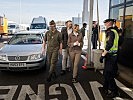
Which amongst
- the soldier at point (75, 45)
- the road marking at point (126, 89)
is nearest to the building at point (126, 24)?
the road marking at point (126, 89)

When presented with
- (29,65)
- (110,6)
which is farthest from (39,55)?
(110,6)

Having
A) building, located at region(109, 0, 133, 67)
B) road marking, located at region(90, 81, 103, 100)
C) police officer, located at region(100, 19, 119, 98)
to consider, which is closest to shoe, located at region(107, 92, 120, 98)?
police officer, located at region(100, 19, 119, 98)

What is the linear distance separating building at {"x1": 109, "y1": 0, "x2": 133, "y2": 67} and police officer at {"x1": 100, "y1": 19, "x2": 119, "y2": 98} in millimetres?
3143

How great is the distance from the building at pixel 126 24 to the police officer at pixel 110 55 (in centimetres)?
314

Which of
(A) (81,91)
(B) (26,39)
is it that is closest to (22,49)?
(B) (26,39)

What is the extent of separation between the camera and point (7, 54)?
6773mm

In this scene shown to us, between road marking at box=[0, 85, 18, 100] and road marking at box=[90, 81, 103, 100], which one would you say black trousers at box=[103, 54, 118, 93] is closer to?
road marking at box=[90, 81, 103, 100]

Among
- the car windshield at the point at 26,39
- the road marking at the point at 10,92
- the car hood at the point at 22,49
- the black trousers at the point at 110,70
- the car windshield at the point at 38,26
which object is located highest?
the car windshield at the point at 38,26

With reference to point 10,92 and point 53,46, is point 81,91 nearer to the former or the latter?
point 53,46

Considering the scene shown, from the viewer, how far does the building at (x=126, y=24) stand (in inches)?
320

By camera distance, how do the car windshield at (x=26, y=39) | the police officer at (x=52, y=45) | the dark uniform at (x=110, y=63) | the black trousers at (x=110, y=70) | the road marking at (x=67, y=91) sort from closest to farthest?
the dark uniform at (x=110, y=63)
the black trousers at (x=110, y=70)
the road marking at (x=67, y=91)
the police officer at (x=52, y=45)
the car windshield at (x=26, y=39)

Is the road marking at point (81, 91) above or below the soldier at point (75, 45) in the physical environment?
below

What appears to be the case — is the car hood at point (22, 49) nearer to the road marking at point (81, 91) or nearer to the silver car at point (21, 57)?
the silver car at point (21, 57)

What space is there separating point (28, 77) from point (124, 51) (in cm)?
405
